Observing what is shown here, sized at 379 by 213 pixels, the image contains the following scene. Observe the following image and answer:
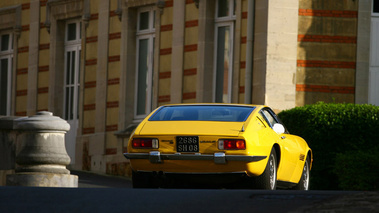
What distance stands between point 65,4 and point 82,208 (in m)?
17.2

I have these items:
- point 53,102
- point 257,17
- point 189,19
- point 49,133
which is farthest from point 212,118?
point 53,102

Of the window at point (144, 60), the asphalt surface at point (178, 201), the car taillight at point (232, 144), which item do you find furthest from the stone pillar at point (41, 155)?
the window at point (144, 60)

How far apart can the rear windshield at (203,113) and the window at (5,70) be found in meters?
14.9

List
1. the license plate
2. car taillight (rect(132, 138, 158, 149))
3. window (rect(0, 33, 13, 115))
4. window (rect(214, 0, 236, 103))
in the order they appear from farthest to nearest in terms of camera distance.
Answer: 1. window (rect(0, 33, 13, 115))
2. window (rect(214, 0, 236, 103))
3. car taillight (rect(132, 138, 158, 149))
4. the license plate

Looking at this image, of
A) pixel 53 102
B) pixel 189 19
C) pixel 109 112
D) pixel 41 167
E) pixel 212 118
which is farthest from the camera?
pixel 53 102

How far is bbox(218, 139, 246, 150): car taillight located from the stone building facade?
812 cm

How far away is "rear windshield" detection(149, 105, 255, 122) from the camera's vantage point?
14586mm

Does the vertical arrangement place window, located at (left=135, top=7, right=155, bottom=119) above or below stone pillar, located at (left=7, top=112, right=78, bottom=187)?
above

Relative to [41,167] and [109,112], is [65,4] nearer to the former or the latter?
[109,112]


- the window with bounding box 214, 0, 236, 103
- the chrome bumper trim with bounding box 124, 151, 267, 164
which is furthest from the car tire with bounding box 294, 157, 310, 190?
the window with bounding box 214, 0, 236, 103

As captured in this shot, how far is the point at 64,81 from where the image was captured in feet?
91.1

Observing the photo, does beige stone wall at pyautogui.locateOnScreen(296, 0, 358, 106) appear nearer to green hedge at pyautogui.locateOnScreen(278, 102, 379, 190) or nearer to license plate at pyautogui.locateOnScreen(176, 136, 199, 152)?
green hedge at pyautogui.locateOnScreen(278, 102, 379, 190)

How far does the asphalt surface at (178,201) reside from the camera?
411 inches

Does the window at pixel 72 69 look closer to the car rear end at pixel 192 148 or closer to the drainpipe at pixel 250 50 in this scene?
the drainpipe at pixel 250 50
